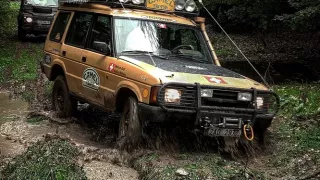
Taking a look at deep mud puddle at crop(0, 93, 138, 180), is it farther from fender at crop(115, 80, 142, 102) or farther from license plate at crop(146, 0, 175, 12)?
license plate at crop(146, 0, 175, 12)

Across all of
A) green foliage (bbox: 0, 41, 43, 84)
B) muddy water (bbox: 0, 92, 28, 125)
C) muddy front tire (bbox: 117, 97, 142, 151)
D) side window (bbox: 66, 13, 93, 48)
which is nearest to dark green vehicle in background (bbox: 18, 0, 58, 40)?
green foliage (bbox: 0, 41, 43, 84)

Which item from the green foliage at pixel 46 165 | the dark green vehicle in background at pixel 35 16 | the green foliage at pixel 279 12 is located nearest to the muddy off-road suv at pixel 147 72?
the green foliage at pixel 46 165

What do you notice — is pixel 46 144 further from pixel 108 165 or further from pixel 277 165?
pixel 277 165

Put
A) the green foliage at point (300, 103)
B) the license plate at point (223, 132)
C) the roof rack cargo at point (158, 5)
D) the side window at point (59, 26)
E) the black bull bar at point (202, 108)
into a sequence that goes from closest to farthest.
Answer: the black bull bar at point (202, 108) < the license plate at point (223, 132) < the roof rack cargo at point (158, 5) < the green foliage at point (300, 103) < the side window at point (59, 26)

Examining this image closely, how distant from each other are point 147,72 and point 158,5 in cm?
213

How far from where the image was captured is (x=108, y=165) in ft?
19.7

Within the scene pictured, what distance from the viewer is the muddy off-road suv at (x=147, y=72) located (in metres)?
5.92

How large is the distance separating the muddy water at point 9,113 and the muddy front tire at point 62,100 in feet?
2.46

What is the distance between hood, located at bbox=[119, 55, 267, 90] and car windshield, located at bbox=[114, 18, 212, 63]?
0.71 feet

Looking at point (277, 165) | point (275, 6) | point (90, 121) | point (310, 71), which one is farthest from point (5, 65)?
point (277, 165)

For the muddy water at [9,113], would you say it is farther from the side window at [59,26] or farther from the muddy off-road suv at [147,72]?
the side window at [59,26]

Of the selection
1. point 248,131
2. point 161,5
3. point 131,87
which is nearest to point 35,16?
point 161,5

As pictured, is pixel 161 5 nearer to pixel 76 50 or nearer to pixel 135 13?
pixel 135 13

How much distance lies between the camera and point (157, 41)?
23.5 ft
